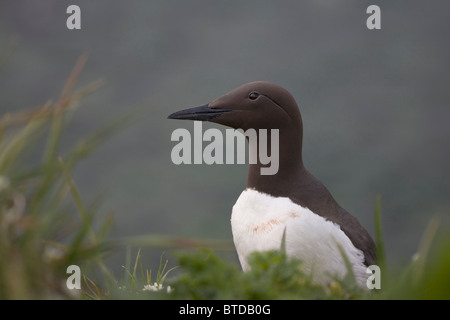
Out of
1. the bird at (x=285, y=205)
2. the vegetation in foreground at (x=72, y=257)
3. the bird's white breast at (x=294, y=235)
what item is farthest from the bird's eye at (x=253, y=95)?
the vegetation in foreground at (x=72, y=257)

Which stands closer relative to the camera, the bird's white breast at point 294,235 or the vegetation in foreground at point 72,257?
the vegetation in foreground at point 72,257

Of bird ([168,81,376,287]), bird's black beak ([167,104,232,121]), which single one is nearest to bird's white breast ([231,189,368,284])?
bird ([168,81,376,287])

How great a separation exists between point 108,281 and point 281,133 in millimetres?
2232

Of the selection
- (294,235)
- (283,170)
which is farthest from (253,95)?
(294,235)

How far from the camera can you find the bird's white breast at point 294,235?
4.11 m

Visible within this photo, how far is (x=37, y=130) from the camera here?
7.80 feet

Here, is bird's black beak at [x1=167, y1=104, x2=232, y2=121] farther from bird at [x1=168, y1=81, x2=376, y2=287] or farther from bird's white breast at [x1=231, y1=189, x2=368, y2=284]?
bird's white breast at [x1=231, y1=189, x2=368, y2=284]

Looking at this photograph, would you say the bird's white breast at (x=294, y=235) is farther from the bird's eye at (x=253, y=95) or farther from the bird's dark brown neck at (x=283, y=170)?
the bird's eye at (x=253, y=95)

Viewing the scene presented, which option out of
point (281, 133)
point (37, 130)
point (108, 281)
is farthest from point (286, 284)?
point (281, 133)

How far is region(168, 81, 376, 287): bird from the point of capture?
4.13 metres

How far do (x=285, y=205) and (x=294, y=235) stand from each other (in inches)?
9.6
